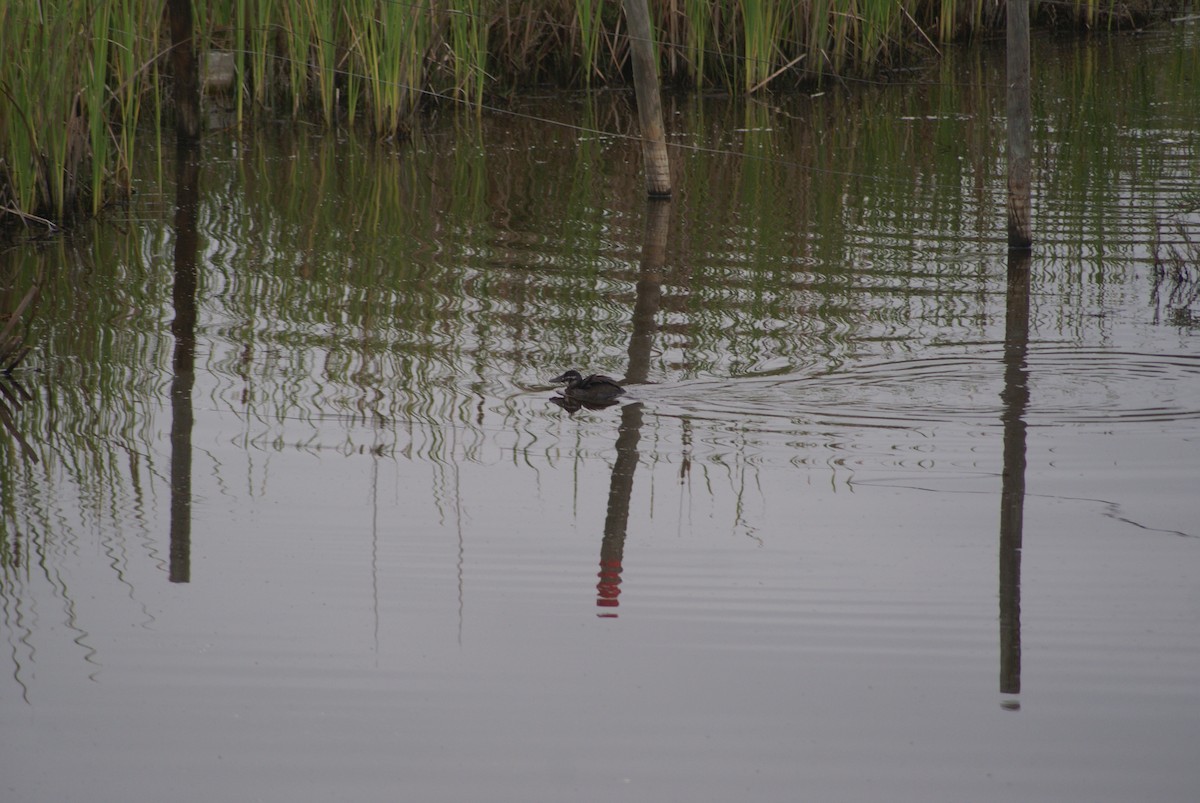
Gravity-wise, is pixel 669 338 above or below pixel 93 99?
below

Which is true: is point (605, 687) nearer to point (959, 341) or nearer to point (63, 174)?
point (959, 341)

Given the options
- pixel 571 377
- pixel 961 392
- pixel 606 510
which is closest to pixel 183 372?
pixel 571 377

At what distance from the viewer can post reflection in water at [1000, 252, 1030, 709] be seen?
3.00m

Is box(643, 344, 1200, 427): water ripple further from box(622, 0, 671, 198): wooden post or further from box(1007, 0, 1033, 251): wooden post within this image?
box(622, 0, 671, 198): wooden post

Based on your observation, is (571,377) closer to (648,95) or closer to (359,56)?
(648,95)

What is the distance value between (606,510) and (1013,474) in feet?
3.79

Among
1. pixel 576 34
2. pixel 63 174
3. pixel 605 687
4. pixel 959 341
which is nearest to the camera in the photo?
pixel 605 687

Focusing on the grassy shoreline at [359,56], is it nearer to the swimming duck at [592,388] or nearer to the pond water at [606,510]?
the pond water at [606,510]

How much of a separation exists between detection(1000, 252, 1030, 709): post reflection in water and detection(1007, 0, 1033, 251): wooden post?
0.35 metres

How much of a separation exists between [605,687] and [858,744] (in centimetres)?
52

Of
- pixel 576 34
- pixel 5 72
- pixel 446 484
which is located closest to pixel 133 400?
pixel 446 484

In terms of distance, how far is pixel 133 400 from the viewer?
4.60 meters

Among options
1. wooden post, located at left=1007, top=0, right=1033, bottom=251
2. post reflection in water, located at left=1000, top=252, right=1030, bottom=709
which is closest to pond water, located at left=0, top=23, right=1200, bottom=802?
post reflection in water, located at left=1000, top=252, right=1030, bottom=709

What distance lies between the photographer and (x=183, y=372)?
16.2 feet
